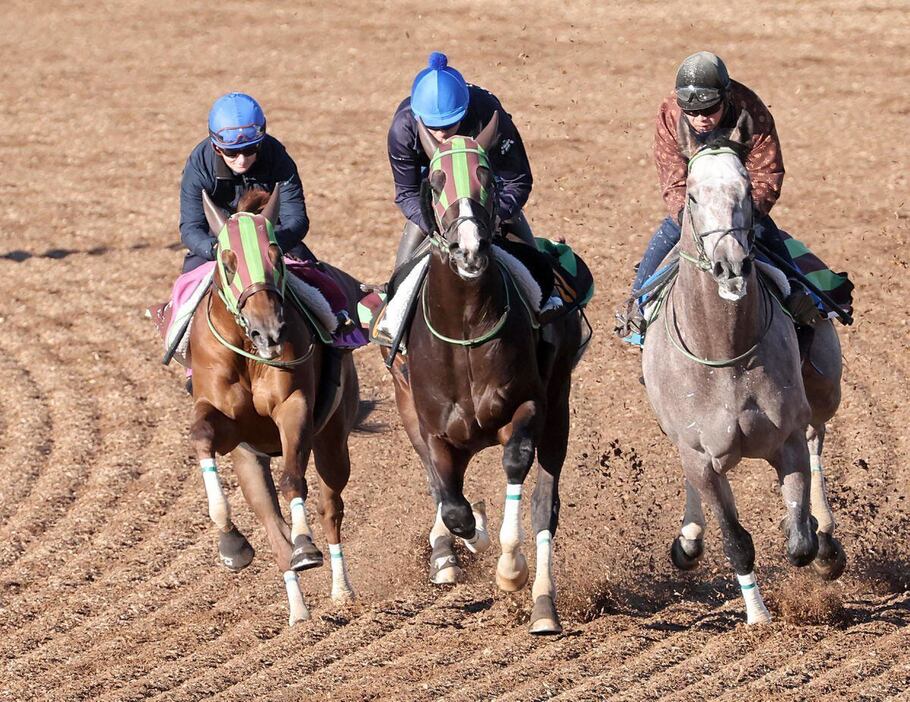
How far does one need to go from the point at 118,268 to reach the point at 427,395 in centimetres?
880

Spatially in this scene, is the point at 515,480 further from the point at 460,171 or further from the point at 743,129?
the point at 743,129

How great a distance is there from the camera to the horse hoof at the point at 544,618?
7984mm

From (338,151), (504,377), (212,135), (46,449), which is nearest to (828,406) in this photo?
(504,377)

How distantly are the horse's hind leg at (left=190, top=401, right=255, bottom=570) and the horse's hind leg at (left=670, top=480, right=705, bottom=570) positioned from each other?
2.52 m

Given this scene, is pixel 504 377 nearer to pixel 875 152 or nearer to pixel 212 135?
pixel 212 135

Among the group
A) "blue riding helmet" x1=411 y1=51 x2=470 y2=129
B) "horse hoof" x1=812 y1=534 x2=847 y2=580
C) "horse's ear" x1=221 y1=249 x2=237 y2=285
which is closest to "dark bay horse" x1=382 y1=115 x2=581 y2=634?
"blue riding helmet" x1=411 y1=51 x2=470 y2=129

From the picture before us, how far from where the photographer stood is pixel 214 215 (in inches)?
336

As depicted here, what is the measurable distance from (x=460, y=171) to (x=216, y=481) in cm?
243

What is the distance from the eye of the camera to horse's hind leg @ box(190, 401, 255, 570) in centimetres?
842

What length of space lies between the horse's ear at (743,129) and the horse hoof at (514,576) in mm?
2483

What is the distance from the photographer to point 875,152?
1744cm

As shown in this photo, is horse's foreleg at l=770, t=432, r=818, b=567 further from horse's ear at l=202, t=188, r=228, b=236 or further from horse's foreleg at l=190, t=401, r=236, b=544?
horse's ear at l=202, t=188, r=228, b=236

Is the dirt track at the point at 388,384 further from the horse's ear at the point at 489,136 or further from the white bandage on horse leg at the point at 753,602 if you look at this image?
the horse's ear at the point at 489,136

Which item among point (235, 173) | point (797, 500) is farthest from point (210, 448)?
point (797, 500)
